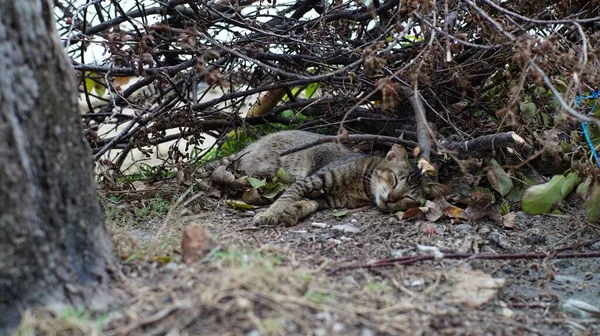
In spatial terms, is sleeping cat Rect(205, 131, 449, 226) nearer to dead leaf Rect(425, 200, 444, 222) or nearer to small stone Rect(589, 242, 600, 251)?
dead leaf Rect(425, 200, 444, 222)

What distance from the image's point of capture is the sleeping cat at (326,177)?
3979 millimetres

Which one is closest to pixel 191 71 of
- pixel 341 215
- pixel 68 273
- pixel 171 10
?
pixel 171 10

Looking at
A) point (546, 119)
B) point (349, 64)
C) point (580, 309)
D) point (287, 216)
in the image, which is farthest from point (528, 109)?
point (287, 216)

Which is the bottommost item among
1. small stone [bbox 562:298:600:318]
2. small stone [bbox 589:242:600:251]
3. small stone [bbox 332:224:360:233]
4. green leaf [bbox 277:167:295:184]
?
small stone [bbox 562:298:600:318]

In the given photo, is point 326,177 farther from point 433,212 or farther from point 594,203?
point 594,203

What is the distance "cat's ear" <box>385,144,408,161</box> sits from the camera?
14.1 feet

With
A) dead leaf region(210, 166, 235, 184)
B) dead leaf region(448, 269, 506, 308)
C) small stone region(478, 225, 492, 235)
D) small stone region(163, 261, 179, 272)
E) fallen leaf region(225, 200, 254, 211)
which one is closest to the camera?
small stone region(163, 261, 179, 272)

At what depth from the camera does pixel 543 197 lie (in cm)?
319

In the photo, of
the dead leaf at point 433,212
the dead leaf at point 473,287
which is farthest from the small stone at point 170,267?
the dead leaf at point 433,212

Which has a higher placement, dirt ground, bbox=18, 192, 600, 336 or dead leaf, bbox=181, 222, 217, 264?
dead leaf, bbox=181, 222, 217, 264

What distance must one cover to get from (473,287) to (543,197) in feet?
2.80

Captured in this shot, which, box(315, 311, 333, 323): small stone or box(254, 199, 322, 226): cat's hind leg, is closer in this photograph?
box(315, 311, 333, 323): small stone

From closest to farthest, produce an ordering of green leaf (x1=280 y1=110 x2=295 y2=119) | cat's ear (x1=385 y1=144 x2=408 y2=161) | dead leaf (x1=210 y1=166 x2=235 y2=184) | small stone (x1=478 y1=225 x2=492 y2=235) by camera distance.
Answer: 1. small stone (x1=478 y1=225 x2=492 y2=235)
2. cat's ear (x1=385 y1=144 x2=408 y2=161)
3. dead leaf (x1=210 y1=166 x2=235 y2=184)
4. green leaf (x1=280 y1=110 x2=295 y2=119)

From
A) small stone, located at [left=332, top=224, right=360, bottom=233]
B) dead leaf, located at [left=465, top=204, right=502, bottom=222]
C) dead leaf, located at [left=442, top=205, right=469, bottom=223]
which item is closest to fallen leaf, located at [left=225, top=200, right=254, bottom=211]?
small stone, located at [left=332, top=224, right=360, bottom=233]
